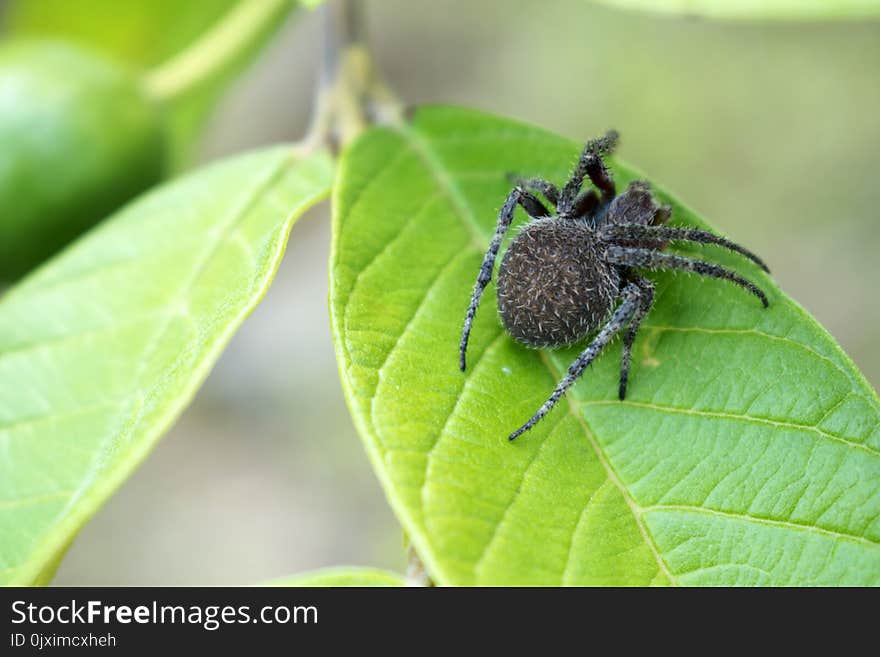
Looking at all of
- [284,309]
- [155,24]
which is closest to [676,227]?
[155,24]

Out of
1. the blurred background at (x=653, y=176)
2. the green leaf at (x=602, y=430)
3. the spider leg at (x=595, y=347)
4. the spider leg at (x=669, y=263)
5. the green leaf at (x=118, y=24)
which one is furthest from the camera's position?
the blurred background at (x=653, y=176)

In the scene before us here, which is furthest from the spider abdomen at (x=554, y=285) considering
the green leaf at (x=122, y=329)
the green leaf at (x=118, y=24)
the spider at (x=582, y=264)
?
the green leaf at (x=118, y=24)

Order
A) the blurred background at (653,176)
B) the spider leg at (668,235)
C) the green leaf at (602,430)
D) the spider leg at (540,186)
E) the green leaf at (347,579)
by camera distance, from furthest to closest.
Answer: the blurred background at (653,176) < the spider leg at (540,186) < the spider leg at (668,235) < the green leaf at (347,579) < the green leaf at (602,430)

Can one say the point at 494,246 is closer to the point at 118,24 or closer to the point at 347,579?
the point at 347,579

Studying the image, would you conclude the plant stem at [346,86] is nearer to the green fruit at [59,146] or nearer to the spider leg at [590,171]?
the spider leg at [590,171]

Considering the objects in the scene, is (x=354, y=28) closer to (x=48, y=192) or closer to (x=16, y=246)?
(x=48, y=192)

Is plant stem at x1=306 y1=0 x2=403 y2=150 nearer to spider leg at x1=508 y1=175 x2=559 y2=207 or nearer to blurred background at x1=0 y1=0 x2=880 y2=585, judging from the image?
spider leg at x1=508 y1=175 x2=559 y2=207

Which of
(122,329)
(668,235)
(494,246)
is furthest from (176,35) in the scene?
(668,235)
